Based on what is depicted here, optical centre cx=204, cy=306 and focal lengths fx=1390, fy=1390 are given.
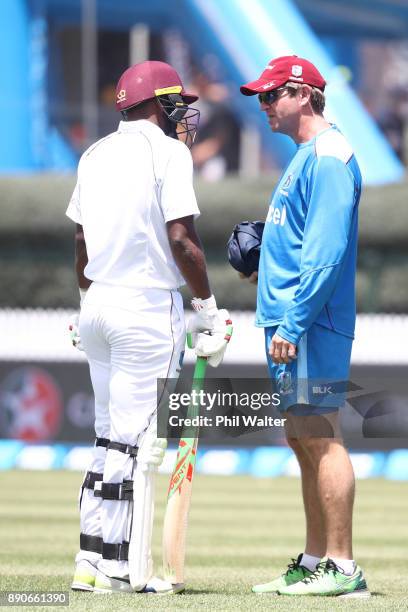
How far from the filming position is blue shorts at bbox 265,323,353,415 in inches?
226

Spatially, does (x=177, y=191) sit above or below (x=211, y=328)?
above

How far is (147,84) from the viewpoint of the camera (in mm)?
5930

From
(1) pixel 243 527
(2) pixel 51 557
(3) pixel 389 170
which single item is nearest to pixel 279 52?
(3) pixel 389 170

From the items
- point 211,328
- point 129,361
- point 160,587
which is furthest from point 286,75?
point 160,587

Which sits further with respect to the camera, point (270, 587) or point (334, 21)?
point (334, 21)

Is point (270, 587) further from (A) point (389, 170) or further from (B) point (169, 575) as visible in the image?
(A) point (389, 170)

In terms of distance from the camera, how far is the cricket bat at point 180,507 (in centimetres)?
575

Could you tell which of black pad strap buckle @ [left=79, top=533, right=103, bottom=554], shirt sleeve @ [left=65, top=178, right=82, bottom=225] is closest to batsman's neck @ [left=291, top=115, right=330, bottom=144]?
shirt sleeve @ [left=65, top=178, right=82, bottom=225]

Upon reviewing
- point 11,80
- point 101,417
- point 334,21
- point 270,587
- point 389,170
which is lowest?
point 270,587

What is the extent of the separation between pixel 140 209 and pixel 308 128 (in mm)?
828

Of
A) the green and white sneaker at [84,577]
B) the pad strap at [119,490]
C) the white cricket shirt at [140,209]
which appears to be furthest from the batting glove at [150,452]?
the white cricket shirt at [140,209]

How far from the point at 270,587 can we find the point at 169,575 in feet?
1.44

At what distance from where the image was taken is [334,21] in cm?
2242

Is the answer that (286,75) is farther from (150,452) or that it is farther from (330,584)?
(330,584)
